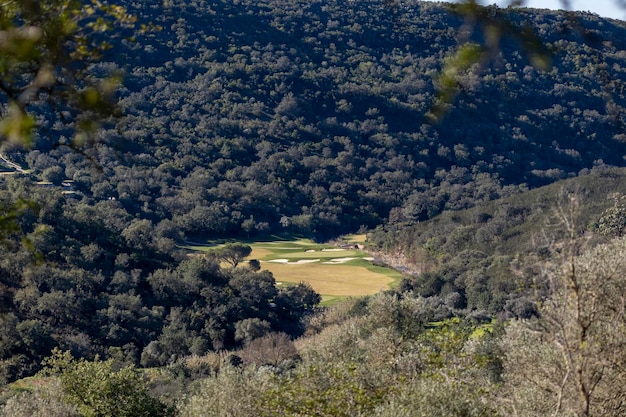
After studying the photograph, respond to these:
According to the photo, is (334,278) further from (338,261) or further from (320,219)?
(320,219)

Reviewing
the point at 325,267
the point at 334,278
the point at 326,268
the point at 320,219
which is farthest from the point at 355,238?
the point at 334,278

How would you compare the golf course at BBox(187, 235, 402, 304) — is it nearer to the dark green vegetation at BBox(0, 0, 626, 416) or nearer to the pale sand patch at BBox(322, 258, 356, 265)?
the pale sand patch at BBox(322, 258, 356, 265)

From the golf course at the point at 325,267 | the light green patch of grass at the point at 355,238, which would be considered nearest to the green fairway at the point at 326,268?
the golf course at the point at 325,267

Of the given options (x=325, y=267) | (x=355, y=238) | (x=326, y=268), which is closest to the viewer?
(x=326, y=268)

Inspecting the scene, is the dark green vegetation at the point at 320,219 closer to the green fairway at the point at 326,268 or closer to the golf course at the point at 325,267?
the golf course at the point at 325,267

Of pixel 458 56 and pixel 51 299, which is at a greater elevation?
pixel 458 56

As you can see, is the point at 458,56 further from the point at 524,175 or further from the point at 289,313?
the point at 524,175

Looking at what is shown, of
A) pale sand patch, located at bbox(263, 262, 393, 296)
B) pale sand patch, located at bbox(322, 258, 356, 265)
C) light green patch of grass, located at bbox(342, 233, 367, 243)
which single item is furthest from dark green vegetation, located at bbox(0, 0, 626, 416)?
pale sand patch, located at bbox(322, 258, 356, 265)

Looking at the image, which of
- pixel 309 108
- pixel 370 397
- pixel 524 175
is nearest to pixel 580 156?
pixel 524 175
